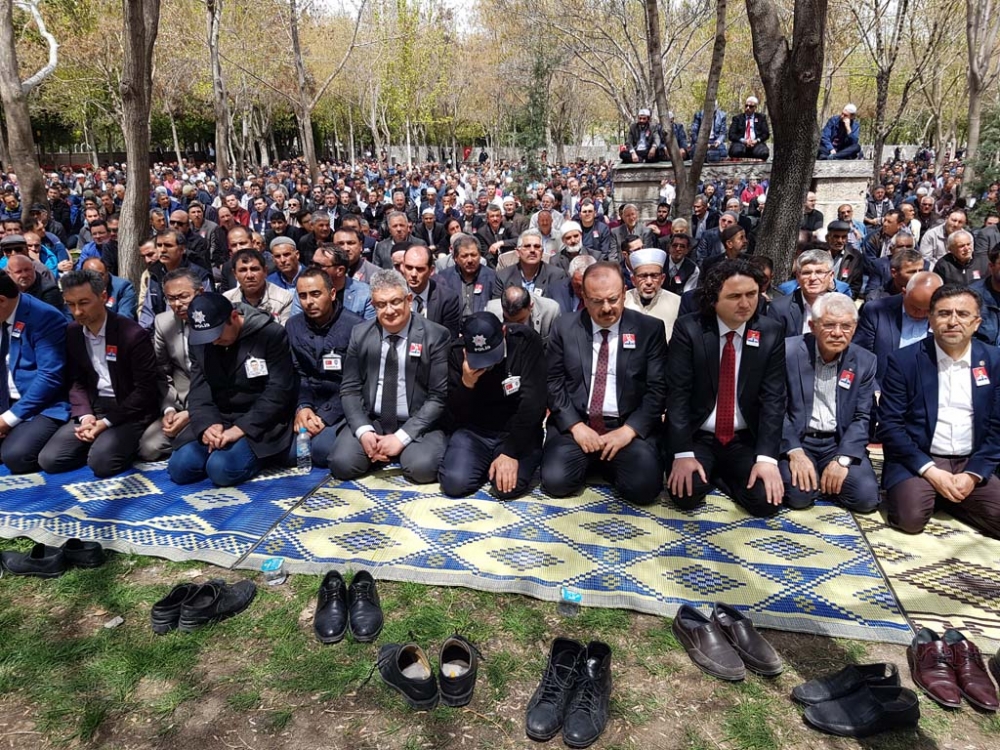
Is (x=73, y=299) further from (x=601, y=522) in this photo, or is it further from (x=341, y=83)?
(x=341, y=83)

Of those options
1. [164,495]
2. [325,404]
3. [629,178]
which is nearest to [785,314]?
[325,404]

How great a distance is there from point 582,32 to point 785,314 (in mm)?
14982

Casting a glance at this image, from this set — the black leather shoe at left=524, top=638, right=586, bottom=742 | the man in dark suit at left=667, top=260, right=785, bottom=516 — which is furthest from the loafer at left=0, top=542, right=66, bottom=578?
the man in dark suit at left=667, top=260, right=785, bottom=516

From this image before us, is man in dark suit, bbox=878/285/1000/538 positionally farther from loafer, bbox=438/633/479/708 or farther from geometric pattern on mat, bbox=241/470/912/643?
loafer, bbox=438/633/479/708

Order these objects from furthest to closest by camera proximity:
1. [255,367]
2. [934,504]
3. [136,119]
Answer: [136,119] < [255,367] < [934,504]

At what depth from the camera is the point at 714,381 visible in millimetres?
4094

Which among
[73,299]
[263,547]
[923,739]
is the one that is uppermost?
[73,299]

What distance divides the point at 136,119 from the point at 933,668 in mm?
7953

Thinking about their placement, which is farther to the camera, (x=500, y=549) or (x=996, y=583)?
(x=500, y=549)

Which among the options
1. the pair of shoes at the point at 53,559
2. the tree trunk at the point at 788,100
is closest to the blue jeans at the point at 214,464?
the pair of shoes at the point at 53,559

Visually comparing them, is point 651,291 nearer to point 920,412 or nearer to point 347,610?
point 920,412

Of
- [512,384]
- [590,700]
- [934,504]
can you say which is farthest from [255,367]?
[934,504]

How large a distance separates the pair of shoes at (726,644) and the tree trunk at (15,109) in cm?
968

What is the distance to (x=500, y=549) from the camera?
143 inches
